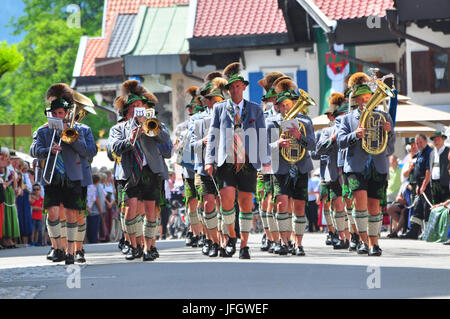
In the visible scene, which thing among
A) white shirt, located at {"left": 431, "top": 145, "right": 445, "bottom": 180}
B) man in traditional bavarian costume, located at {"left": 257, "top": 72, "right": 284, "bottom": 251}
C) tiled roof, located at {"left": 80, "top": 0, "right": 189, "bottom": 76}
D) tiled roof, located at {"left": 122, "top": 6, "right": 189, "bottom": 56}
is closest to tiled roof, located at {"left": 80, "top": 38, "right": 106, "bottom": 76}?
tiled roof, located at {"left": 80, "top": 0, "right": 189, "bottom": 76}

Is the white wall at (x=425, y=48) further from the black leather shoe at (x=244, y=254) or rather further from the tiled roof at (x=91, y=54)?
the tiled roof at (x=91, y=54)

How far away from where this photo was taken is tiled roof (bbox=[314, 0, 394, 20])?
3297cm

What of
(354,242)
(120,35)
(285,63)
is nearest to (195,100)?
(354,242)

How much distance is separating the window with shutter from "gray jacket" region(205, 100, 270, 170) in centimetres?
1960

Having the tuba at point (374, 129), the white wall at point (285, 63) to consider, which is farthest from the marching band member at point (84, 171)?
the white wall at point (285, 63)

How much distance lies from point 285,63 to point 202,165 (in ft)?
78.9

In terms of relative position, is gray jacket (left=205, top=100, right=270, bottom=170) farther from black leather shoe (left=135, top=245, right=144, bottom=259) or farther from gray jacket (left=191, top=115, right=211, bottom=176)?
black leather shoe (left=135, top=245, right=144, bottom=259)

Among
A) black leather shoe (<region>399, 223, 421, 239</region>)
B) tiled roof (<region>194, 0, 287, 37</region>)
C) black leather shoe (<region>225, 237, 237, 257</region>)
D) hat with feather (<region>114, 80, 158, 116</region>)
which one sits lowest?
black leather shoe (<region>399, 223, 421, 239</region>)

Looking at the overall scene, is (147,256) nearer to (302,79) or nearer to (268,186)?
(268,186)

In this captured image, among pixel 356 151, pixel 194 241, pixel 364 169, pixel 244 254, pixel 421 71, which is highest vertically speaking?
pixel 421 71

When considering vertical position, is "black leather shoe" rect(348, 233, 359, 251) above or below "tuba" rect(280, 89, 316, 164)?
below

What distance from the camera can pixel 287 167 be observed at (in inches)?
592

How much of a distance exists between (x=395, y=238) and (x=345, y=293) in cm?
1299

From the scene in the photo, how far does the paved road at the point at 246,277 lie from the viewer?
9695 mm
